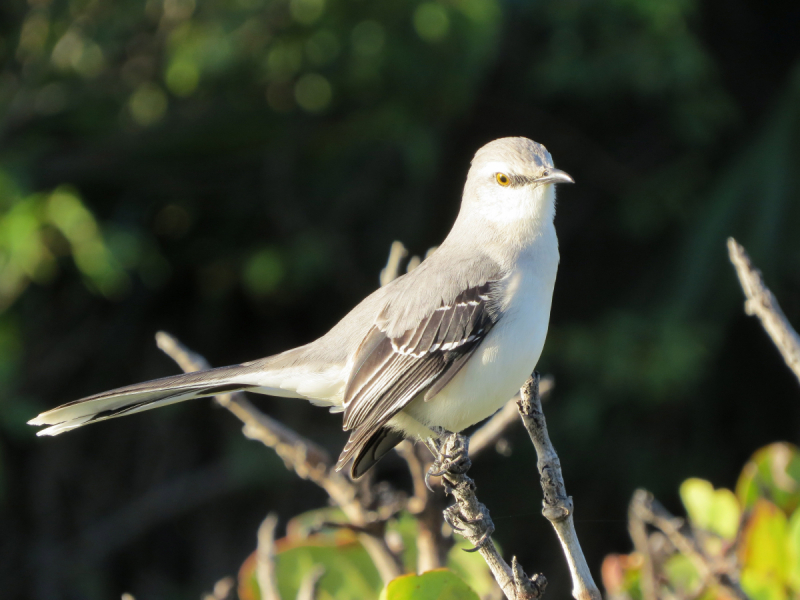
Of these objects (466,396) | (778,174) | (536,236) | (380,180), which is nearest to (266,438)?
(466,396)

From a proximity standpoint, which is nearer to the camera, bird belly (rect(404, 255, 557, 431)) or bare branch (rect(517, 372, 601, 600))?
bare branch (rect(517, 372, 601, 600))

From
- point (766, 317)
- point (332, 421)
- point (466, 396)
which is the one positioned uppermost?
point (332, 421)

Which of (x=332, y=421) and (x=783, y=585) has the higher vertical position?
(x=332, y=421)

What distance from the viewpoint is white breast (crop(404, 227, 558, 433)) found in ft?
6.83

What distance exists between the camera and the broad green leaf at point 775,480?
2424mm

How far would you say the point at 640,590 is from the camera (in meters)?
2.18

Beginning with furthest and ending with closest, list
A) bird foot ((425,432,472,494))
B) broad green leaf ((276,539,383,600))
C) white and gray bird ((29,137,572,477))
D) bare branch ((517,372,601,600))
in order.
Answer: broad green leaf ((276,539,383,600)) < white and gray bird ((29,137,572,477)) < bird foot ((425,432,472,494)) < bare branch ((517,372,601,600))

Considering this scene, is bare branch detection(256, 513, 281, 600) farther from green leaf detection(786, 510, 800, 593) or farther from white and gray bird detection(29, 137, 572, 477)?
green leaf detection(786, 510, 800, 593)

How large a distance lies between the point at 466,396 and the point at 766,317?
774 mm

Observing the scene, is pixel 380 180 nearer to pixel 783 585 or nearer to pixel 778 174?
pixel 778 174

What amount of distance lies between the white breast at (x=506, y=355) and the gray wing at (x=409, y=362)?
4 centimetres

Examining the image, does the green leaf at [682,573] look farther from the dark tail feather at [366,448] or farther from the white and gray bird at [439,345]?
the dark tail feather at [366,448]

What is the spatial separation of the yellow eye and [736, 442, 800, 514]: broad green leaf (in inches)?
45.1

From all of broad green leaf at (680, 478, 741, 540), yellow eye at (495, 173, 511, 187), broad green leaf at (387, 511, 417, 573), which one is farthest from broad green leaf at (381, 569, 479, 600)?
yellow eye at (495, 173, 511, 187)
